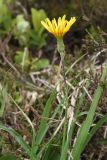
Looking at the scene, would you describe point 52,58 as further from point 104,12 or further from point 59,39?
point 59,39

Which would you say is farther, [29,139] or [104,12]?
[104,12]

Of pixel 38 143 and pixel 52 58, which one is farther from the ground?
pixel 52 58

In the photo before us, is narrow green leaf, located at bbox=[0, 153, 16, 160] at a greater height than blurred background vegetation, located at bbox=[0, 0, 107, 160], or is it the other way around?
blurred background vegetation, located at bbox=[0, 0, 107, 160]

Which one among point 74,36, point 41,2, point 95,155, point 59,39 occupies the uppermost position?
point 41,2

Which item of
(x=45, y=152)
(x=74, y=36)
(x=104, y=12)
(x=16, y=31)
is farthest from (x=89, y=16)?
(x=45, y=152)

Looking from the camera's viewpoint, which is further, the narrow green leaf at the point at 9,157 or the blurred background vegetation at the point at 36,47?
the blurred background vegetation at the point at 36,47

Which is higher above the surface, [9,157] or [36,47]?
[36,47]

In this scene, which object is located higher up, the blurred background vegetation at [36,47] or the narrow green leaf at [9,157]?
the blurred background vegetation at [36,47]

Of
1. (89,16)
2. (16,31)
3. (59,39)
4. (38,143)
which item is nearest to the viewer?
(59,39)

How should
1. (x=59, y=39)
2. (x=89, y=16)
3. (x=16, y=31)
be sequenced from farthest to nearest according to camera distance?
(x=16, y=31) < (x=89, y=16) < (x=59, y=39)

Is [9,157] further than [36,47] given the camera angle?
No

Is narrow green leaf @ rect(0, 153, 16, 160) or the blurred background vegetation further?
the blurred background vegetation
